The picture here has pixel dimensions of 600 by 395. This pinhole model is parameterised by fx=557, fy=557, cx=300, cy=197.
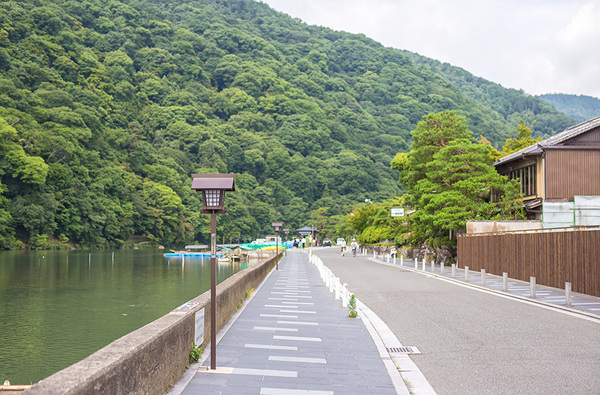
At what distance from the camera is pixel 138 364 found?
17.2ft

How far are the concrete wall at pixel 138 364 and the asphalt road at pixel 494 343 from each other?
323 cm

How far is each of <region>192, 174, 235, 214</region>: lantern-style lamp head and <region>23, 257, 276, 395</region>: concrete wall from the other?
1493mm

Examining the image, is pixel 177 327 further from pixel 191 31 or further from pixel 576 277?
pixel 191 31

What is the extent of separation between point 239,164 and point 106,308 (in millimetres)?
105864

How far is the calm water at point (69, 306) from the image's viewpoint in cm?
1759

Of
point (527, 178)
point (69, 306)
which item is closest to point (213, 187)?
point (69, 306)

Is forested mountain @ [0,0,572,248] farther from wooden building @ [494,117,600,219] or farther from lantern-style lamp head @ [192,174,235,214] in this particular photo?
lantern-style lamp head @ [192,174,235,214]

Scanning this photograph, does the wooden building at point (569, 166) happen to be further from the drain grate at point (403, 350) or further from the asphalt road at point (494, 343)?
the drain grate at point (403, 350)

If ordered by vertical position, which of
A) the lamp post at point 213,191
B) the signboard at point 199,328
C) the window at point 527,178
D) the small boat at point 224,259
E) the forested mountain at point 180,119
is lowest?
the small boat at point 224,259

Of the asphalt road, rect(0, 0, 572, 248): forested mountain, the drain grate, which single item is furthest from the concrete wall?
rect(0, 0, 572, 248): forested mountain

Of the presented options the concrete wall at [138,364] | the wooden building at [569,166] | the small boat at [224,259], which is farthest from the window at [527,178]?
the small boat at [224,259]

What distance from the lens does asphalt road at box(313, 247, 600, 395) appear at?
7078 millimetres

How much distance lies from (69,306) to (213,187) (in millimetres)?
23834

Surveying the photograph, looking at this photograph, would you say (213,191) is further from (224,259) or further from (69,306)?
(224,259)
